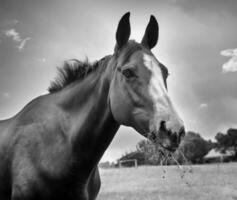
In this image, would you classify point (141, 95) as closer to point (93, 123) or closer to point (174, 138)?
point (174, 138)

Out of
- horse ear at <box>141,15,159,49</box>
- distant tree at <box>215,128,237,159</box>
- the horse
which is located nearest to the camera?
the horse

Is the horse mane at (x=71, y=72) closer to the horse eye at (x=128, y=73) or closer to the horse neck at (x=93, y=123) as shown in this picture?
the horse neck at (x=93, y=123)

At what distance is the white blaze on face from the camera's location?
3150 mm

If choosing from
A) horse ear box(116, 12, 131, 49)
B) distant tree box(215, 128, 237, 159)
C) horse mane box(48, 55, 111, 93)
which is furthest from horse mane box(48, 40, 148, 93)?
distant tree box(215, 128, 237, 159)

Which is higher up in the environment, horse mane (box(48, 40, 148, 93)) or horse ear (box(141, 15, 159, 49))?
horse ear (box(141, 15, 159, 49))

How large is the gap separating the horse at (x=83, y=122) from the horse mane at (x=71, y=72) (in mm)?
33

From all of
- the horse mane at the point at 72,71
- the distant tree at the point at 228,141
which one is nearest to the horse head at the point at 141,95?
the horse mane at the point at 72,71

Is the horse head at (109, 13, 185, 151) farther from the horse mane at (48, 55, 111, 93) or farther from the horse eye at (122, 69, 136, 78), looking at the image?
the horse mane at (48, 55, 111, 93)

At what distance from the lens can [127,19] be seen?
422cm

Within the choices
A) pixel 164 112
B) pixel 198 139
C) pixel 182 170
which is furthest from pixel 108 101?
pixel 198 139

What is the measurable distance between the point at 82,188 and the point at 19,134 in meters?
1.23

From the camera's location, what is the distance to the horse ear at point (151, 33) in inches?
179

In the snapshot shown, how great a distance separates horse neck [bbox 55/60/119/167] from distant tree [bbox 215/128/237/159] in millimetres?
84102

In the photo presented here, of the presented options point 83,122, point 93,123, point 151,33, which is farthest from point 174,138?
point 151,33
